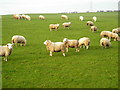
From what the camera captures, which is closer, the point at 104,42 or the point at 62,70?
the point at 62,70

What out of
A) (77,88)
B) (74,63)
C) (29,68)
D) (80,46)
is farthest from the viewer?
(80,46)

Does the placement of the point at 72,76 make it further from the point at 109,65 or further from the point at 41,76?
the point at 109,65

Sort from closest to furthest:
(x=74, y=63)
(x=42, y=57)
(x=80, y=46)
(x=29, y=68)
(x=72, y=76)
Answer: (x=72, y=76) < (x=29, y=68) < (x=74, y=63) < (x=42, y=57) < (x=80, y=46)

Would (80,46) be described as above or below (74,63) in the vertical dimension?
above

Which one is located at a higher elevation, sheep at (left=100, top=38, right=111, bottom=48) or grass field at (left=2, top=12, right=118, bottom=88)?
sheep at (left=100, top=38, right=111, bottom=48)

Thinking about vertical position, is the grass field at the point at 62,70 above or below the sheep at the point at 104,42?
below

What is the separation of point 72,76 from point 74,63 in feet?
8.36

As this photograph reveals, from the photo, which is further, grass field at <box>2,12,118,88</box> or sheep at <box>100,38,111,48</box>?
sheep at <box>100,38,111,48</box>

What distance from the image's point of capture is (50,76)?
10688 millimetres

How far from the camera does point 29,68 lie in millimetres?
12219

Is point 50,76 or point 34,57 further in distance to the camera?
point 34,57

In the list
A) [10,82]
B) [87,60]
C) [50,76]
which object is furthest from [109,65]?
[10,82]

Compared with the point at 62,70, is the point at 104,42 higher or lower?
higher

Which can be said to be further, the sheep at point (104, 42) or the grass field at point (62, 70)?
the sheep at point (104, 42)
